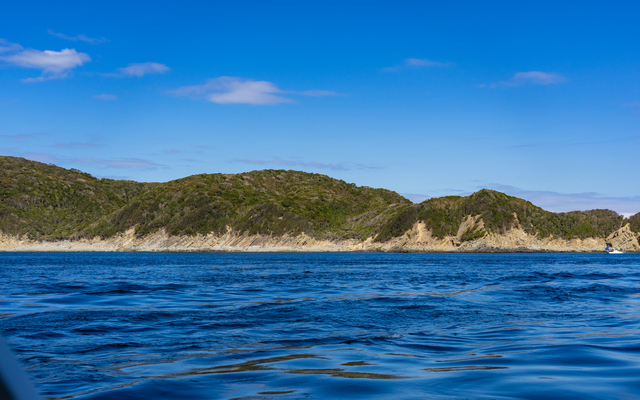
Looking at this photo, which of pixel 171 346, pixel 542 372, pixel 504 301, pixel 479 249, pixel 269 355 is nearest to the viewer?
pixel 542 372

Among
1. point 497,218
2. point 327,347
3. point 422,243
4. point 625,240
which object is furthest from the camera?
point 625,240

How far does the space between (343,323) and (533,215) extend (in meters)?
190

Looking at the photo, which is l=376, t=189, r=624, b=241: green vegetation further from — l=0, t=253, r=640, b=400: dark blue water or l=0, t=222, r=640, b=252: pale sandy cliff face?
l=0, t=253, r=640, b=400: dark blue water

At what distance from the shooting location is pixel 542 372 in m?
9.46

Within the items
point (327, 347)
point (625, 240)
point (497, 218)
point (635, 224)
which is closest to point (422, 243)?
point (497, 218)

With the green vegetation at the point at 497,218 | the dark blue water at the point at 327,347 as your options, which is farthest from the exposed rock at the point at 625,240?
the dark blue water at the point at 327,347

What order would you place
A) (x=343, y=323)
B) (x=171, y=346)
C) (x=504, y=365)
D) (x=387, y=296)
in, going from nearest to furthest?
(x=504, y=365) → (x=171, y=346) → (x=343, y=323) → (x=387, y=296)

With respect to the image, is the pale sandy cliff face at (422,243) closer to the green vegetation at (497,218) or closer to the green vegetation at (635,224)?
the green vegetation at (635,224)

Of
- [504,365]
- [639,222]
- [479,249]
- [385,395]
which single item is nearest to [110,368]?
[385,395]

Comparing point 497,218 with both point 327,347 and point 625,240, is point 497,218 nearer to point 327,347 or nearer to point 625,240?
point 625,240

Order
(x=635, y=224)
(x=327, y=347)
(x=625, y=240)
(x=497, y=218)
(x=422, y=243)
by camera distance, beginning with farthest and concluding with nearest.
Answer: (x=635, y=224) → (x=625, y=240) → (x=422, y=243) → (x=497, y=218) → (x=327, y=347)

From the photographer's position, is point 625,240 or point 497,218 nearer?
point 497,218

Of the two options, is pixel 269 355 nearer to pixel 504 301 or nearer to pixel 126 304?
pixel 126 304

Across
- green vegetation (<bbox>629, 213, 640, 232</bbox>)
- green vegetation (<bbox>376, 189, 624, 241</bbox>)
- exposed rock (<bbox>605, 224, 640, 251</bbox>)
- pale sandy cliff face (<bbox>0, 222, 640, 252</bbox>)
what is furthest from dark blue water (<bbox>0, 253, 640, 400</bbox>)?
green vegetation (<bbox>629, 213, 640, 232</bbox>)
